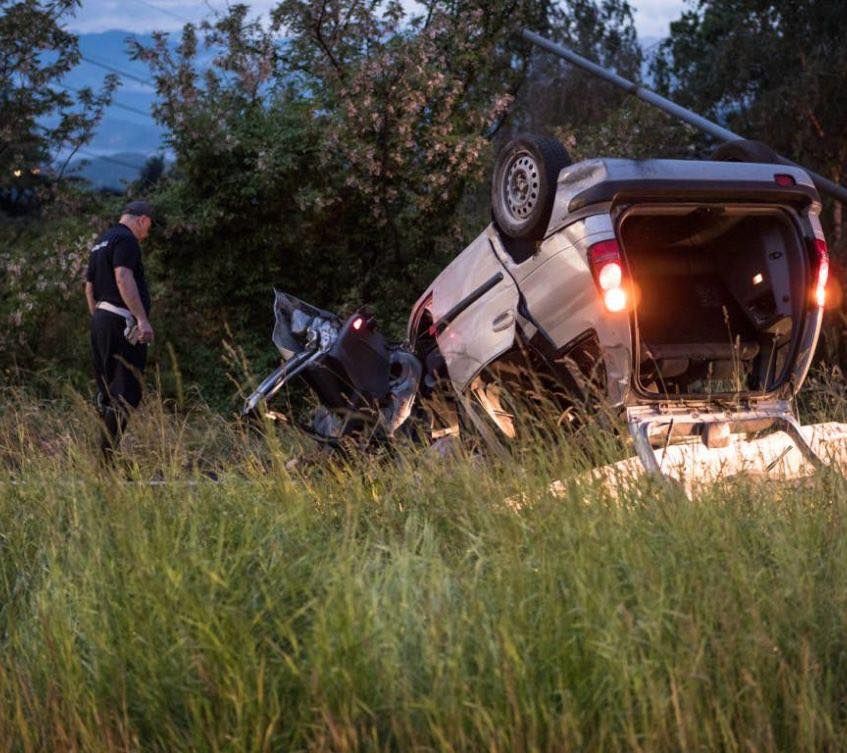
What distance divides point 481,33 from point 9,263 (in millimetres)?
6606

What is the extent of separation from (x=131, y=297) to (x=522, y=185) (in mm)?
3142

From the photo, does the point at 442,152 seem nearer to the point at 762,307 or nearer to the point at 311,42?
the point at 311,42

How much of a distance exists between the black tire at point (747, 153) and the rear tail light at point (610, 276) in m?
1.49

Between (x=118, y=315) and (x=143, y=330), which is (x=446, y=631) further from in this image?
(x=118, y=315)

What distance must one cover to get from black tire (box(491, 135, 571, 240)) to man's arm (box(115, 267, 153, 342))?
2783mm

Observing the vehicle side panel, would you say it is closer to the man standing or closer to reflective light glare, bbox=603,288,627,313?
reflective light glare, bbox=603,288,627,313

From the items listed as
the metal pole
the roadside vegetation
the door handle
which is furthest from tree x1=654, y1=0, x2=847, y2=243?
the door handle

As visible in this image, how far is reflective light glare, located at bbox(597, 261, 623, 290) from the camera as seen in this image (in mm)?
6816

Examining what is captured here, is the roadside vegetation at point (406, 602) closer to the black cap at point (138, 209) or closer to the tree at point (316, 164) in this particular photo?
the black cap at point (138, 209)

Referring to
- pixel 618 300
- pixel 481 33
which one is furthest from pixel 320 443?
pixel 481 33

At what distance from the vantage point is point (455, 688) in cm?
391

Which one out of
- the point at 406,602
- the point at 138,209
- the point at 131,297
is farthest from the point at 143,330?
the point at 406,602

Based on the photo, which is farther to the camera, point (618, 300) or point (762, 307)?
point (762, 307)

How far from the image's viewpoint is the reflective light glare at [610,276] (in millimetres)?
6816
